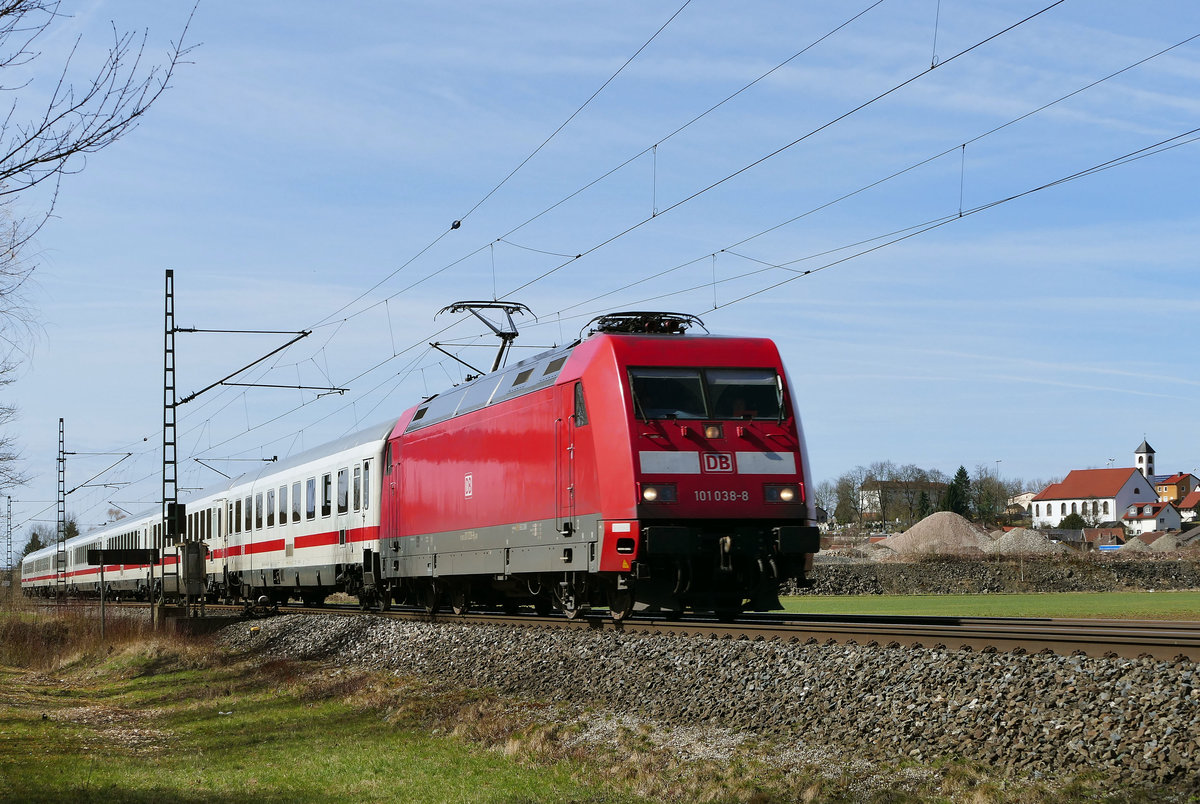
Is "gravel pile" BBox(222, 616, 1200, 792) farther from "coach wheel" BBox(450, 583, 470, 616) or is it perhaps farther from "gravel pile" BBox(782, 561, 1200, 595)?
"gravel pile" BBox(782, 561, 1200, 595)

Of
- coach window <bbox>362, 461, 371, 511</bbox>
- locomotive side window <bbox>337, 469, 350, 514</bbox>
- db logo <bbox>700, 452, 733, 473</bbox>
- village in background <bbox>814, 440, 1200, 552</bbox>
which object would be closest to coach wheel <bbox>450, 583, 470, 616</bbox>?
coach window <bbox>362, 461, 371, 511</bbox>

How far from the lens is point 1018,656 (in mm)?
10938

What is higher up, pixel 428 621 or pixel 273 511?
pixel 273 511

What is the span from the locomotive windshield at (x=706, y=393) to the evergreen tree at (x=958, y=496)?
413ft

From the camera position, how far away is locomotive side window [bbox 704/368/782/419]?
56.7ft

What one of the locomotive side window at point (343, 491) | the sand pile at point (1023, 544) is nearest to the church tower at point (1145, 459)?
the sand pile at point (1023, 544)

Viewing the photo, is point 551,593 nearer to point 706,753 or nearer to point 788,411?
point 788,411

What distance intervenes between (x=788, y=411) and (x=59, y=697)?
15.3 meters

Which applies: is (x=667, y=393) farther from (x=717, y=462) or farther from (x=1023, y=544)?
(x=1023, y=544)

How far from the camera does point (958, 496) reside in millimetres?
138250

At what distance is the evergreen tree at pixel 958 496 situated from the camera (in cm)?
13800

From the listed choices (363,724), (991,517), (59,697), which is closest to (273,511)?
(59,697)

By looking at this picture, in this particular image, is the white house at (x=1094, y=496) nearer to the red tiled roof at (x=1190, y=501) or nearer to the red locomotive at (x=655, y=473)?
the red tiled roof at (x=1190, y=501)

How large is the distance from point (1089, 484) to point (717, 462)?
17685 centimetres
